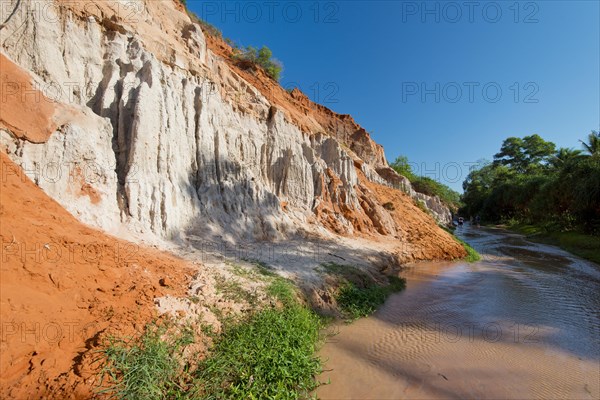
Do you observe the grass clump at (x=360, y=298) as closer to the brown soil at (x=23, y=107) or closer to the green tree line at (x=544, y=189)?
the brown soil at (x=23, y=107)

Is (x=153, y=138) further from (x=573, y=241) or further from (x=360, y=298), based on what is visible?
(x=573, y=241)

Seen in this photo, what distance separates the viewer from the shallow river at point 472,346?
4070 mm

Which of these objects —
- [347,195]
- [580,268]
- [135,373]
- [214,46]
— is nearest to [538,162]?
[580,268]

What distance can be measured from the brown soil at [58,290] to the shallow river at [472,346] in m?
3.19

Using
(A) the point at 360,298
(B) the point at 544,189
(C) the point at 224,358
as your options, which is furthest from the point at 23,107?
(B) the point at 544,189

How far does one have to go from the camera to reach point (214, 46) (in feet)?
69.1

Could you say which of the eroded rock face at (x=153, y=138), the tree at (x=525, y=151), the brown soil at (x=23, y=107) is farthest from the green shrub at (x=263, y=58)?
the tree at (x=525, y=151)

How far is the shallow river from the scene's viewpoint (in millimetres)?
4070

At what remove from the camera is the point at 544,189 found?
22.4 meters

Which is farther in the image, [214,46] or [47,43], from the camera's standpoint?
[214,46]

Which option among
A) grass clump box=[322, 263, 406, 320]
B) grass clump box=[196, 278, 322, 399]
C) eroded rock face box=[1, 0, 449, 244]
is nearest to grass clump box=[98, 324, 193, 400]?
grass clump box=[196, 278, 322, 399]

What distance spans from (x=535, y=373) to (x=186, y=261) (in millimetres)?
7125

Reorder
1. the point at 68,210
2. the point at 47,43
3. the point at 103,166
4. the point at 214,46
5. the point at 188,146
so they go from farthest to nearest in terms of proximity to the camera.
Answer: the point at 214,46 → the point at 188,146 → the point at 47,43 → the point at 103,166 → the point at 68,210

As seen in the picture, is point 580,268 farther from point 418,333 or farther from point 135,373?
point 135,373
